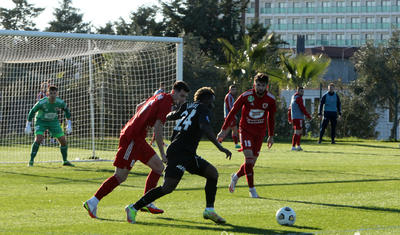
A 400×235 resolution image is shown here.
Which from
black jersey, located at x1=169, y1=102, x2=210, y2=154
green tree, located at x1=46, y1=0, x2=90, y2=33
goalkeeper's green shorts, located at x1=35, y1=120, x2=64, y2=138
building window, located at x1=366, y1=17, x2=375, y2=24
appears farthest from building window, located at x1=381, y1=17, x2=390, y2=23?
black jersey, located at x1=169, y1=102, x2=210, y2=154

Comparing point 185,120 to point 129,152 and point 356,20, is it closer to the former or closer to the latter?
point 129,152

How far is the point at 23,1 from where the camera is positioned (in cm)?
6888

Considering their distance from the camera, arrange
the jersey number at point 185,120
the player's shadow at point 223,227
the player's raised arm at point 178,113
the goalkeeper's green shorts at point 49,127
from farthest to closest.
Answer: the goalkeeper's green shorts at point 49,127, the player's raised arm at point 178,113, the jersey number at point 185,120, the player's shadow at point 223,227

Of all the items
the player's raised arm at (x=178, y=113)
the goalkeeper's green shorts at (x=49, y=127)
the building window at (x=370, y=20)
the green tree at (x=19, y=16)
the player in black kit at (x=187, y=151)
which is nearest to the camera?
the player in black kit at (x=187, y=151)

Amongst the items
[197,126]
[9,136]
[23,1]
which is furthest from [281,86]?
[23,1]

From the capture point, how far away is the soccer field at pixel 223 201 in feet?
25.3

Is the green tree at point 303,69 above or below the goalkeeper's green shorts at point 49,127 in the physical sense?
above

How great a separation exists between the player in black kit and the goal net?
415 inches

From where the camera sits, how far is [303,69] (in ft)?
109

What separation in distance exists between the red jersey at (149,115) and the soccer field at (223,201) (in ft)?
3.60

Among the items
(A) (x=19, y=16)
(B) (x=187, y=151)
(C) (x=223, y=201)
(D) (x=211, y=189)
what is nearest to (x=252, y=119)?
(C) (x=223, y=201)

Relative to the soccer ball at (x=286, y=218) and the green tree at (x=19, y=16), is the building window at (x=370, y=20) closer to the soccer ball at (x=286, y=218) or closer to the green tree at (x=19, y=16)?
the green tree at (x=19, y=16)

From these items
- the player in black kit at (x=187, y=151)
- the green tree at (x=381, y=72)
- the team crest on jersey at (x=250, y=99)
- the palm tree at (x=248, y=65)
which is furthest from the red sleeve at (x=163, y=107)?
the green tree at (x=381, y=72)

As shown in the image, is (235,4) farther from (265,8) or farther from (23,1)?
(265,8)
